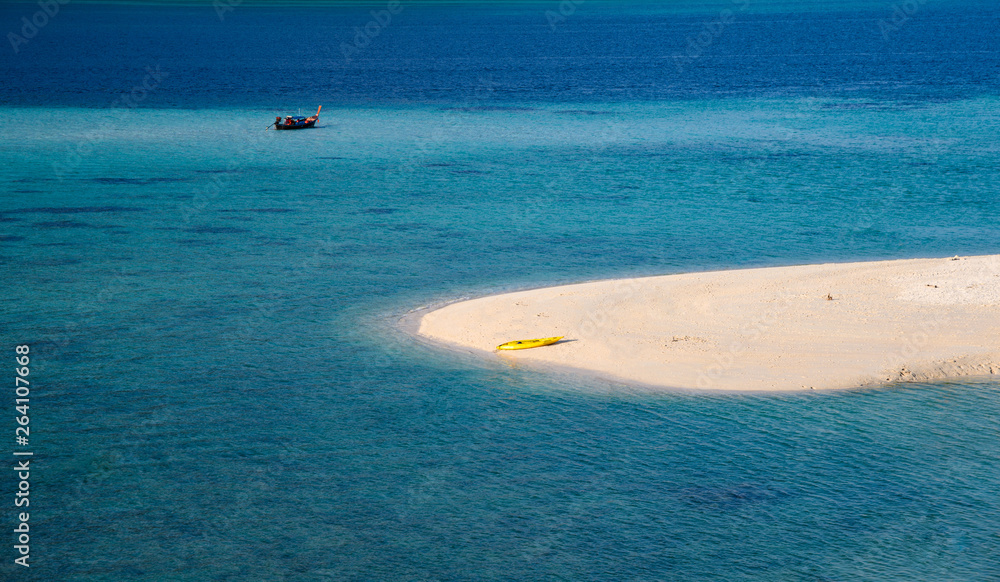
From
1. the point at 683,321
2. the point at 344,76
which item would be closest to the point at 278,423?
the point at 683,321

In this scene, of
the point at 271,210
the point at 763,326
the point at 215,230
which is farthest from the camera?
the point at 271,210

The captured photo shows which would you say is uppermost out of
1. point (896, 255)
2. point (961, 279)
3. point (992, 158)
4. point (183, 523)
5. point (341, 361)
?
point (992, 158)

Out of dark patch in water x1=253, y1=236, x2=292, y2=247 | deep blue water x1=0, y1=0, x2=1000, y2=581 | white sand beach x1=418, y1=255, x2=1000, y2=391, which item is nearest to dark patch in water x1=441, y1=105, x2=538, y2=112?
deep blue water x1=0, y1=0, x2=1000, y2=581

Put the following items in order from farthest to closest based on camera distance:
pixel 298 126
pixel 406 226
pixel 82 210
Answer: pixel 298 126 → pixel 82 210 → pixel 406 226

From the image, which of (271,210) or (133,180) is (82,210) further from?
(271,210)

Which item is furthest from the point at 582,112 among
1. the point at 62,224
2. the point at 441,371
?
the point at 441,371

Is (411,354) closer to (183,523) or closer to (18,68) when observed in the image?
(183,523)

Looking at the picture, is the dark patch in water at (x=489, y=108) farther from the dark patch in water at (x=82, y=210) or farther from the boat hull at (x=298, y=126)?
the dark patch in water at (x=82, y=210)

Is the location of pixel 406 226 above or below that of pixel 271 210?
below
